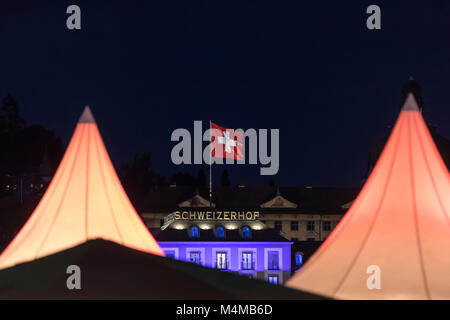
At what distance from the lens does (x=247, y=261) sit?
4394 cm

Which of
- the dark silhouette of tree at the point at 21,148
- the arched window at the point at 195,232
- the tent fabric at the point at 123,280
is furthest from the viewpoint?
the dark silhouette of tree at the point at 21,148

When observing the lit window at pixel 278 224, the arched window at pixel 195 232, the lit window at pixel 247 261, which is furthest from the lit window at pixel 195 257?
the lit window at pixel 278 224

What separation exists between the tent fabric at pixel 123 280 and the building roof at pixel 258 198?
45275mm

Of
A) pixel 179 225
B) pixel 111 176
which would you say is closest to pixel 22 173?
pixel 179 225

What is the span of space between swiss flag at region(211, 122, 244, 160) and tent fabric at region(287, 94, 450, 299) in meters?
20.7

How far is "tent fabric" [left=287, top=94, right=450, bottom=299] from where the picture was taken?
→ 1241 cm

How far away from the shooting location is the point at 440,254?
12617 millimetres

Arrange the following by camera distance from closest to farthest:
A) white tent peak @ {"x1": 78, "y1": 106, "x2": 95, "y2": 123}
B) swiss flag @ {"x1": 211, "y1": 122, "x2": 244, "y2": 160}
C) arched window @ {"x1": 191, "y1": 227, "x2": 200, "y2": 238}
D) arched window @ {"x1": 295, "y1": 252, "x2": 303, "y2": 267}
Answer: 1. white tent peak @ {"x1": 78, "y1": 106, "x2": 95, "y2": 123}
2. swiss flag @ {"x1": 211, "y1": 122, "x2": 244, "y2": 160}
3. arched window @ {"x1": 295, "y1": 252, "x2": 303, "y2": 267}
4. arched window @ {"x1": 191, "y1": 227, "x2": 200, "y2": 238}

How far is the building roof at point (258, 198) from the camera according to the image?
54781 mm

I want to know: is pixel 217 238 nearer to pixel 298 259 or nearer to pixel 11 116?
pixel 298 259

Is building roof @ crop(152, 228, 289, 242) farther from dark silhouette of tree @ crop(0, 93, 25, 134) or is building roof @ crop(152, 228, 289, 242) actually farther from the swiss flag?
dark silhouette of tree @ crop(0, 93, 25, 134)

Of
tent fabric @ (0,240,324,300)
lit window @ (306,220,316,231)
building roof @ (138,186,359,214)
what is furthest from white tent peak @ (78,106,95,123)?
lit window @ (306,220,316,231)

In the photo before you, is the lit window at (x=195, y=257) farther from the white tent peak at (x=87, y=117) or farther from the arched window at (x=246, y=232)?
the white tent peak at (x=87, y=117)
